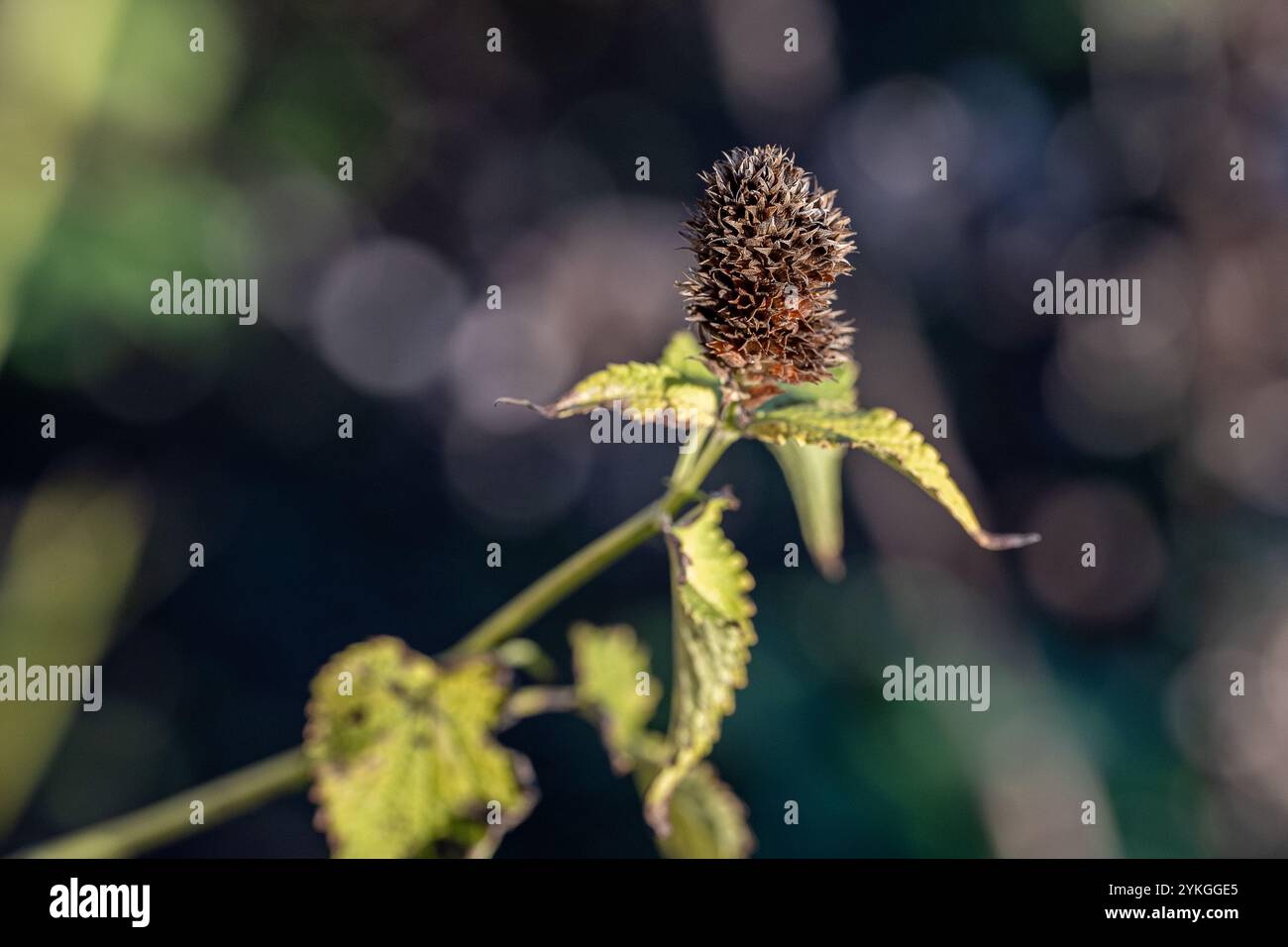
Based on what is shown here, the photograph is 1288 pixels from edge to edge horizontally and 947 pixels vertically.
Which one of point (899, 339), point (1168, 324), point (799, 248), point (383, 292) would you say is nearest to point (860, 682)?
point (899, 339)

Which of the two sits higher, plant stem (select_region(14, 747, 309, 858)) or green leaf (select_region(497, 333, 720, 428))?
green leaf (select_region(497, 333, 720, 428))

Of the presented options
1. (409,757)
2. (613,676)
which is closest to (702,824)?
(613,676)

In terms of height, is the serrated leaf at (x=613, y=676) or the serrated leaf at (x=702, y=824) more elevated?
the serrated leaf at (x=613, y=676)

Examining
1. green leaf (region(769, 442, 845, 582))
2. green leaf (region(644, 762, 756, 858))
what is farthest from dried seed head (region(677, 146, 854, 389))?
green leaf (region(644, 762, 756, 858))

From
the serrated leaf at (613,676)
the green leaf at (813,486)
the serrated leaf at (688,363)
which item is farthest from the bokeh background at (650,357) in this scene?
the serrated leaf at (688,363)

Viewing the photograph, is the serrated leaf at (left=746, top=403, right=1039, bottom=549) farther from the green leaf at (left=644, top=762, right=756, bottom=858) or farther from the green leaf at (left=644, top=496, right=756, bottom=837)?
the green leaf at (left=644, top=762, right=756, bottom=858)

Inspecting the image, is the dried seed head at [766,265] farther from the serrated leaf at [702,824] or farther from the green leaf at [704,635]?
the serrated leaf at [702,824]
